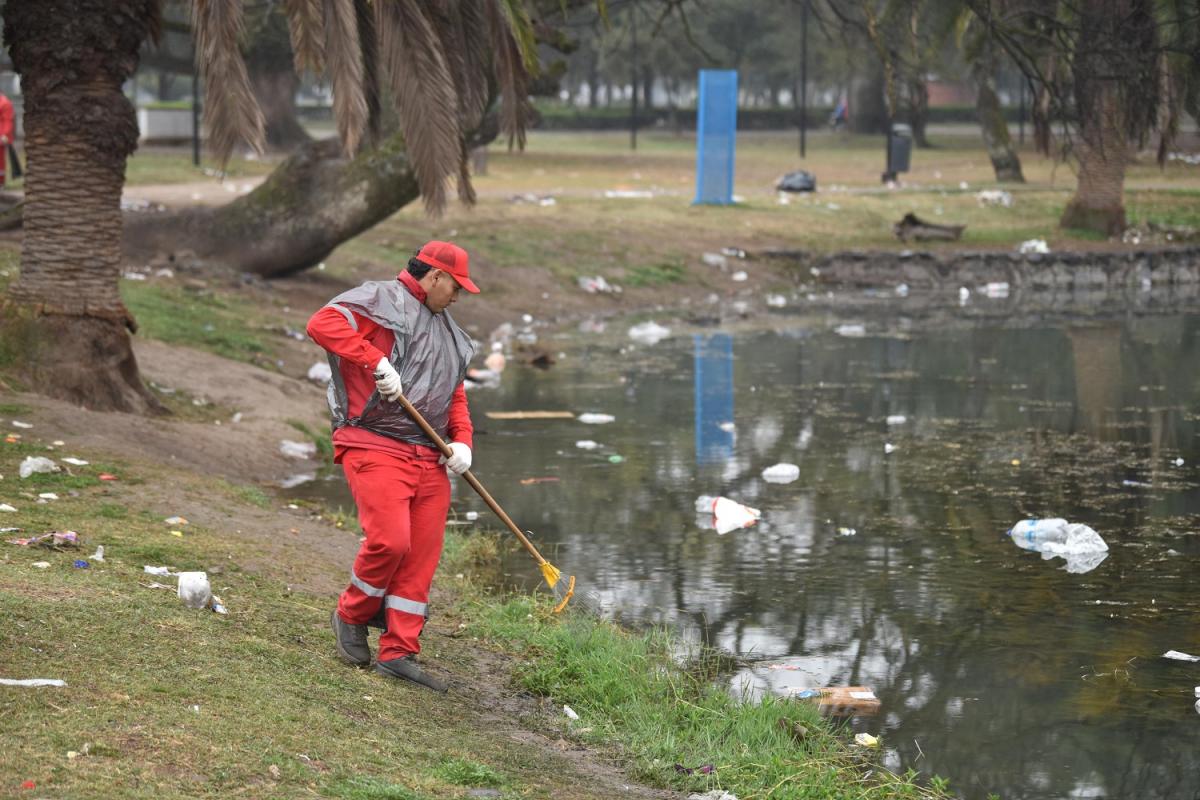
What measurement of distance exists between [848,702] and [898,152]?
93.5 feet

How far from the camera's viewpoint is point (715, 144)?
28078 millimetres

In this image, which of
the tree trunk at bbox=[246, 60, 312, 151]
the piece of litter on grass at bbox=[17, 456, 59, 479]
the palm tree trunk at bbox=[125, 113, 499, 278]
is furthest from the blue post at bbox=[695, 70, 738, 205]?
the piece of litter on grass at bbox=[17, 456, 59, 479]

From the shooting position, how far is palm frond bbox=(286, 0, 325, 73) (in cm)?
927

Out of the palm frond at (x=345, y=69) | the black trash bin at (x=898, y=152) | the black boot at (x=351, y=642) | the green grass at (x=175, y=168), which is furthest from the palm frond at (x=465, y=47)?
the black trash bin at (x=898, y=152)

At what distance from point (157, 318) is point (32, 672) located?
9.92m

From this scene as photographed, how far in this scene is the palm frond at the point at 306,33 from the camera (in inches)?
365

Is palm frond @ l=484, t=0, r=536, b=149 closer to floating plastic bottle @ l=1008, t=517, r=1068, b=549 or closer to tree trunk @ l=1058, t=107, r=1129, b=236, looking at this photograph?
floating plastic bottle @ l=1008, t=517, r=1068, b=549

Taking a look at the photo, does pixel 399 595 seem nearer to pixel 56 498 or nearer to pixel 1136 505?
pixel 56 498

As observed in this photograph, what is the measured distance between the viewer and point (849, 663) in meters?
7.31

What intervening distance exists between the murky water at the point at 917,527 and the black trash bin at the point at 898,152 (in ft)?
52.8

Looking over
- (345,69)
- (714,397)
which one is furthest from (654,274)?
(345,69)

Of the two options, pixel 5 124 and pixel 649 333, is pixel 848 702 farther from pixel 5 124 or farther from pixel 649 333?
pixel 5 124

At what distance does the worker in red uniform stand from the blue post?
22.2 m

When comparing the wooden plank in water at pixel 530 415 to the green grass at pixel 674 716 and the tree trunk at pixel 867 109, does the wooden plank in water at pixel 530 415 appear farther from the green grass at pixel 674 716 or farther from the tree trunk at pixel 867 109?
the tree trunk at pixel 867 109
